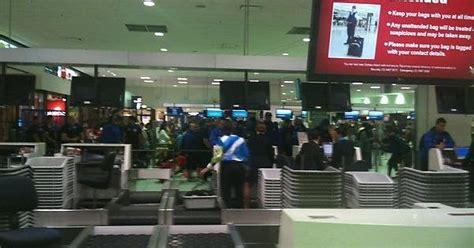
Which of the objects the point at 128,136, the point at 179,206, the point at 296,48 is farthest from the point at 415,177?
the point at 296,48

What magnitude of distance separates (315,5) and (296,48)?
13837 mm

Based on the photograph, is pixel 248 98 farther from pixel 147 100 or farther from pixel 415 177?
pixel 147 100

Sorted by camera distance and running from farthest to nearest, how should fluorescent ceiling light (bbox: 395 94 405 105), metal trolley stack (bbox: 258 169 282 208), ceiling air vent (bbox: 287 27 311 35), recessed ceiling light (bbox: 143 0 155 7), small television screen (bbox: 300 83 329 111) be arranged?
fluorescent ceiling light (bbox: 395 94 405 105), ceiling air vent (bbox: 287 27 311 35), small television screen (bbox: 300 83 329 111), recessed ceiling light (bbox: 143 0 155 7), metal trolley stack (bbox: 258 169 282 208)

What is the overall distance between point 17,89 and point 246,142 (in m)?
5.82

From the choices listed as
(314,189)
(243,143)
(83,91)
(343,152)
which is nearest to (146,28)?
(83,91)

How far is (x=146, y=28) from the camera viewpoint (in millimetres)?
13836

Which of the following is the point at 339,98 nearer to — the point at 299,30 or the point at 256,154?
the point at 299,30

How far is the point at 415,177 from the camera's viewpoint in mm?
5805

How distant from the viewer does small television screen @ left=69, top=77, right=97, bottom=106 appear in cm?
1200

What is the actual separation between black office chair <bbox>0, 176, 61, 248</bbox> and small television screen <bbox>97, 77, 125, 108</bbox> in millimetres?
6646

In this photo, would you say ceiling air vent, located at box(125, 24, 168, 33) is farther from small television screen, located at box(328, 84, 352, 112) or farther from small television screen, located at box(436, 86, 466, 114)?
small television screen, located at box(436, 86, 466, 114)

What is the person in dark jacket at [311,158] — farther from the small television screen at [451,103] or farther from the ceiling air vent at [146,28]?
the ceiling air vent at [146,28]

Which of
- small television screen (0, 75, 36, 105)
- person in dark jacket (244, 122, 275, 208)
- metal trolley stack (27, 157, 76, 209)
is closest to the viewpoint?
metal trolley stack (27, 157, 76, 209)

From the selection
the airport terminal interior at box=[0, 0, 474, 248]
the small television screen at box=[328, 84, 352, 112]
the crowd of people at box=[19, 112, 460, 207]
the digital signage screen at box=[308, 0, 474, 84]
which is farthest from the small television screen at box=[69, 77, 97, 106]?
the digital signage screen at box=[308, 0, 474, 84]
